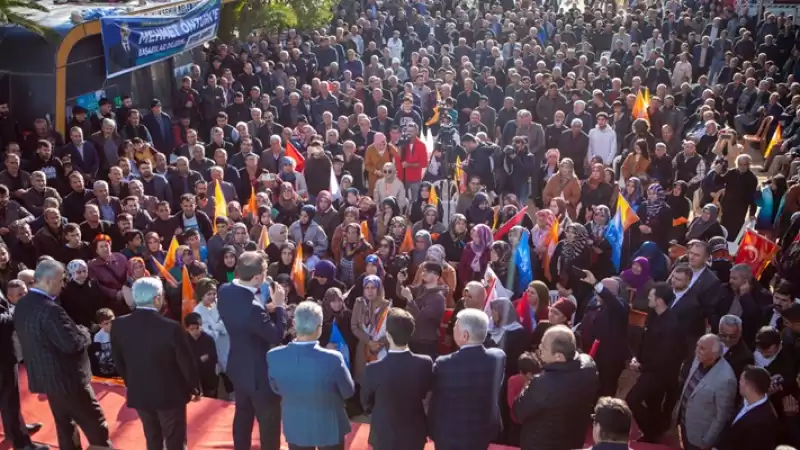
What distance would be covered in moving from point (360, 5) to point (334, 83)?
30.7ft

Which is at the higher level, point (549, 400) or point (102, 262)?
point (549, 400)

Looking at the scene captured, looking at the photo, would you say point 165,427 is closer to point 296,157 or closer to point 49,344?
point 49,344

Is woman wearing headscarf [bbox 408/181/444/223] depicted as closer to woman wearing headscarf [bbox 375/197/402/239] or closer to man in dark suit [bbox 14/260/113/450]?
woman wearing headscarf [bbox 375/197/402/239]

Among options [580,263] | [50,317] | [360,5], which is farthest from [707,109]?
[360,5]

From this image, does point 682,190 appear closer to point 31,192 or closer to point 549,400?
point 549,400

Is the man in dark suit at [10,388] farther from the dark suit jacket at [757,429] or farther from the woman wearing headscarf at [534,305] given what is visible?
the dark suit jacket at [757,429]

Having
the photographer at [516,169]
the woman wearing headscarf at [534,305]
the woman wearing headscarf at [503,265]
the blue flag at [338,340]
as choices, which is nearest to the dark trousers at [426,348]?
the blue flag at [338,340]

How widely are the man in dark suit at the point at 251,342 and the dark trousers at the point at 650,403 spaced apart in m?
2.82

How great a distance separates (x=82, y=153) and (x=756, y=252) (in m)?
8.09

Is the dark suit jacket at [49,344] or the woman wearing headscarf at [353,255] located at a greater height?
the dark suit jacket at [49,344]

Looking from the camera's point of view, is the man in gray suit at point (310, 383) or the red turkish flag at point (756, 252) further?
the red turkish flag at point (756, 252)

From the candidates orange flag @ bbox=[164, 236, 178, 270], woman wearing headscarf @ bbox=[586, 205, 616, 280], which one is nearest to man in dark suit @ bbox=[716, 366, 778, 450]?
woman wearing headscarf @ bbox=[586, 205, 616, 280]

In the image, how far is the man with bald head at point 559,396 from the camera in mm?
4684

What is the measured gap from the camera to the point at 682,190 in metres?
9.45
